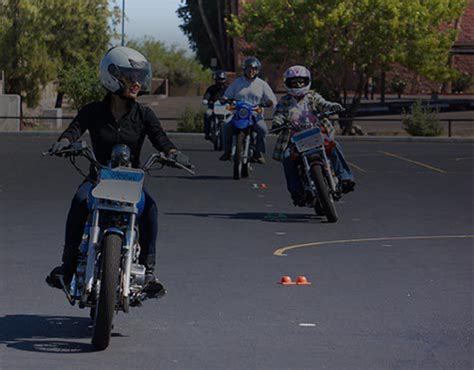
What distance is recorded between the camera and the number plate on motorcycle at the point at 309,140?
53.3ft

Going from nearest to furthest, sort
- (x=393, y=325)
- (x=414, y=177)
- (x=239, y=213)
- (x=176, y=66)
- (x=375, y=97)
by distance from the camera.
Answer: (x=393, y=325), (x=239, y=213), (x=414, y=177), (x=375, y=97), (x=176, y=66)

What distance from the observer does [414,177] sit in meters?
25.4

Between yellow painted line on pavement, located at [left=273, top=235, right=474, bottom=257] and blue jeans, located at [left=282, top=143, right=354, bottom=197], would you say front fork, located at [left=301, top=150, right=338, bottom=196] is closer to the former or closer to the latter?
blue jeans, located at [left=282, top=143, right=354, bottom=197]

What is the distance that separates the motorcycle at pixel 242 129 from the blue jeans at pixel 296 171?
6.00m

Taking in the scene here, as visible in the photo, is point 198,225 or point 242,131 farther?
point 242,131

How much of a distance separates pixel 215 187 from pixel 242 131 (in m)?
1.21

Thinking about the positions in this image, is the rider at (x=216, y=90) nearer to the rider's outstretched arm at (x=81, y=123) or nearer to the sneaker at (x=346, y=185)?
the sneaker at (x=346, y=185)

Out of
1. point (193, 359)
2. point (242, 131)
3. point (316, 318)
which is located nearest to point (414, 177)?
point (242, 131)

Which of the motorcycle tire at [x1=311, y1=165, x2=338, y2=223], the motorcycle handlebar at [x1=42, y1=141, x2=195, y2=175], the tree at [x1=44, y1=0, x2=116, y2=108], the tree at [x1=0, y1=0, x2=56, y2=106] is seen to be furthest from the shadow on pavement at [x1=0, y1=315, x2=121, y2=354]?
the tree at [x1=44, y1=0, x2=116, y2=108]

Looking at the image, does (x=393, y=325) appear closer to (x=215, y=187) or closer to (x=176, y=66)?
(x=215, y=187)

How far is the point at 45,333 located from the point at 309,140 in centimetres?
804

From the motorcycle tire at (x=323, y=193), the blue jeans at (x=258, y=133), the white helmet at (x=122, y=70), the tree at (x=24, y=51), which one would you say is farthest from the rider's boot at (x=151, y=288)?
the tree at (x=24, y=51)

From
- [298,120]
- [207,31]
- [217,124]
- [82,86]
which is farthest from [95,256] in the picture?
[207,31]

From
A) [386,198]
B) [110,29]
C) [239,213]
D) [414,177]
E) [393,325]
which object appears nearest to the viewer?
[393,325]
